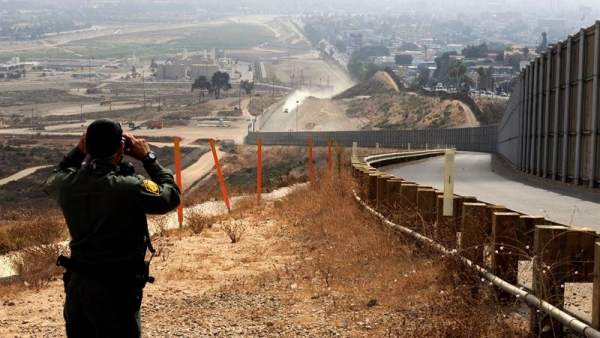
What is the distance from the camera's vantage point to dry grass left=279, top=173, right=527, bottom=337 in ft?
26.7

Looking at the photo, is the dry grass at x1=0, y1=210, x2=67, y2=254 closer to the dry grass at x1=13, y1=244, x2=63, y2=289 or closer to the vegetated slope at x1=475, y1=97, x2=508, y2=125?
the dry grass at x1=13, y1=244, x2=63, y2=289

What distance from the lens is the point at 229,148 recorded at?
118 meters

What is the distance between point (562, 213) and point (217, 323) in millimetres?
8783

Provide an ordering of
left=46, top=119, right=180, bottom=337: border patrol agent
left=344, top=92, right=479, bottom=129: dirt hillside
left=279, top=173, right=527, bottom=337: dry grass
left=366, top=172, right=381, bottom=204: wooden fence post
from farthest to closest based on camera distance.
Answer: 1. left=344, top=92, right=479, bottom=129: dirt hillside
2. left=366, top=172, right=381, bottom=204: wooden fence post
3. left=279, top=173, right=527, bottom=337: dry grass
4. left=46, top=119, right=180, bottom=337: border patrol agent

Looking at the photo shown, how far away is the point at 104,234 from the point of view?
22.0ft

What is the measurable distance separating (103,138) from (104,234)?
0.62 meters

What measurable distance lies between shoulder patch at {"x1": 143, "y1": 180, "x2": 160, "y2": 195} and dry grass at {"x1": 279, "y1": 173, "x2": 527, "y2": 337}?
260cm

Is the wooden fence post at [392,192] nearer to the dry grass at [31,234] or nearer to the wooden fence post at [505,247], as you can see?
the wooden fence post at [505,247]

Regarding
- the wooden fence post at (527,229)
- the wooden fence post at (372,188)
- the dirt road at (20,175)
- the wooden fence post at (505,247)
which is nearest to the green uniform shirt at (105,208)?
the wooden fence post at (505,247)

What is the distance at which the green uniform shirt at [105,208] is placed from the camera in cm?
668

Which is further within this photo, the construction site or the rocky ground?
the rocky ground

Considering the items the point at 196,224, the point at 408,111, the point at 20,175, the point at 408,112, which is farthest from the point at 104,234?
the point at 408,111

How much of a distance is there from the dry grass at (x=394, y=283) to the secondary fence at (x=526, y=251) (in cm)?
20

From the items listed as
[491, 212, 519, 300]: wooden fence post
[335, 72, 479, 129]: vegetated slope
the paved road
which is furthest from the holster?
[335, 72, 479, 129]: vegetated slope
